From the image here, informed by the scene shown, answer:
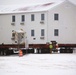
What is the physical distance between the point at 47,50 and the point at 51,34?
7243mm

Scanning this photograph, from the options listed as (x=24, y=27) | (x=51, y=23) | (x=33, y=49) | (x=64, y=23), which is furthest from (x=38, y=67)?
(x=24, y=27)

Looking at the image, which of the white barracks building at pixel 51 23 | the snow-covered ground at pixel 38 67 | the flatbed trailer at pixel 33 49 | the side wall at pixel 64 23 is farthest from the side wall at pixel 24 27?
the snow-covered ground at pixel 38 67

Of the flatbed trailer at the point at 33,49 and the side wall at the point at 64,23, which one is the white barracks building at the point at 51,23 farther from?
the flatbed trailer at the point at 33,49

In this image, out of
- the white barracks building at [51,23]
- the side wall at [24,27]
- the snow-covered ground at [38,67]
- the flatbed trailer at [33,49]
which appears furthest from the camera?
the side wall at [24,27]

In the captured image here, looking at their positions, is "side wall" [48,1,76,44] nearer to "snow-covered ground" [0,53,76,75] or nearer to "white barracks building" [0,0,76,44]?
"white barracks building" [0,0,76,44]

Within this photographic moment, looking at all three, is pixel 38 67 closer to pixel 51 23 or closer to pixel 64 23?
pixel 51 23

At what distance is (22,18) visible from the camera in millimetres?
43312

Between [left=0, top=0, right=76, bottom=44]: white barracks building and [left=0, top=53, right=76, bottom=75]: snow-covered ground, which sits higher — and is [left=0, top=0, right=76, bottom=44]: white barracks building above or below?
above

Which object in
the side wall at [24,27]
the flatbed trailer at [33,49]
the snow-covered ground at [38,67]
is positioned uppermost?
the side wall at [24,27]

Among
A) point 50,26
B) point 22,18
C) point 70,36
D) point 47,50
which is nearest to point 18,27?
point 22,18

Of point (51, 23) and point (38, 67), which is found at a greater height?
point (51, 23)

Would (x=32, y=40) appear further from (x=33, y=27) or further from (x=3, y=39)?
(x=3, y=39)

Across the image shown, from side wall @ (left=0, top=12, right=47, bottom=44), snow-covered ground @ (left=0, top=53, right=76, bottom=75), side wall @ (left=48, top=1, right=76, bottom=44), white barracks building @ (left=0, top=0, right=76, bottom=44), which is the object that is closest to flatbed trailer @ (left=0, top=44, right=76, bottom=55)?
side wall @ (left=48, top=1, right=76, bottom=44)

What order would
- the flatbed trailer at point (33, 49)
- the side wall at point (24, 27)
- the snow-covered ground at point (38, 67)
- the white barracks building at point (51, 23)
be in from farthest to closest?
the side wall at point (24, 27), the white barracks building at point (51, 23), the flatbed trailer at point (33, 49), the snow-covered ground at point (38, 67)
